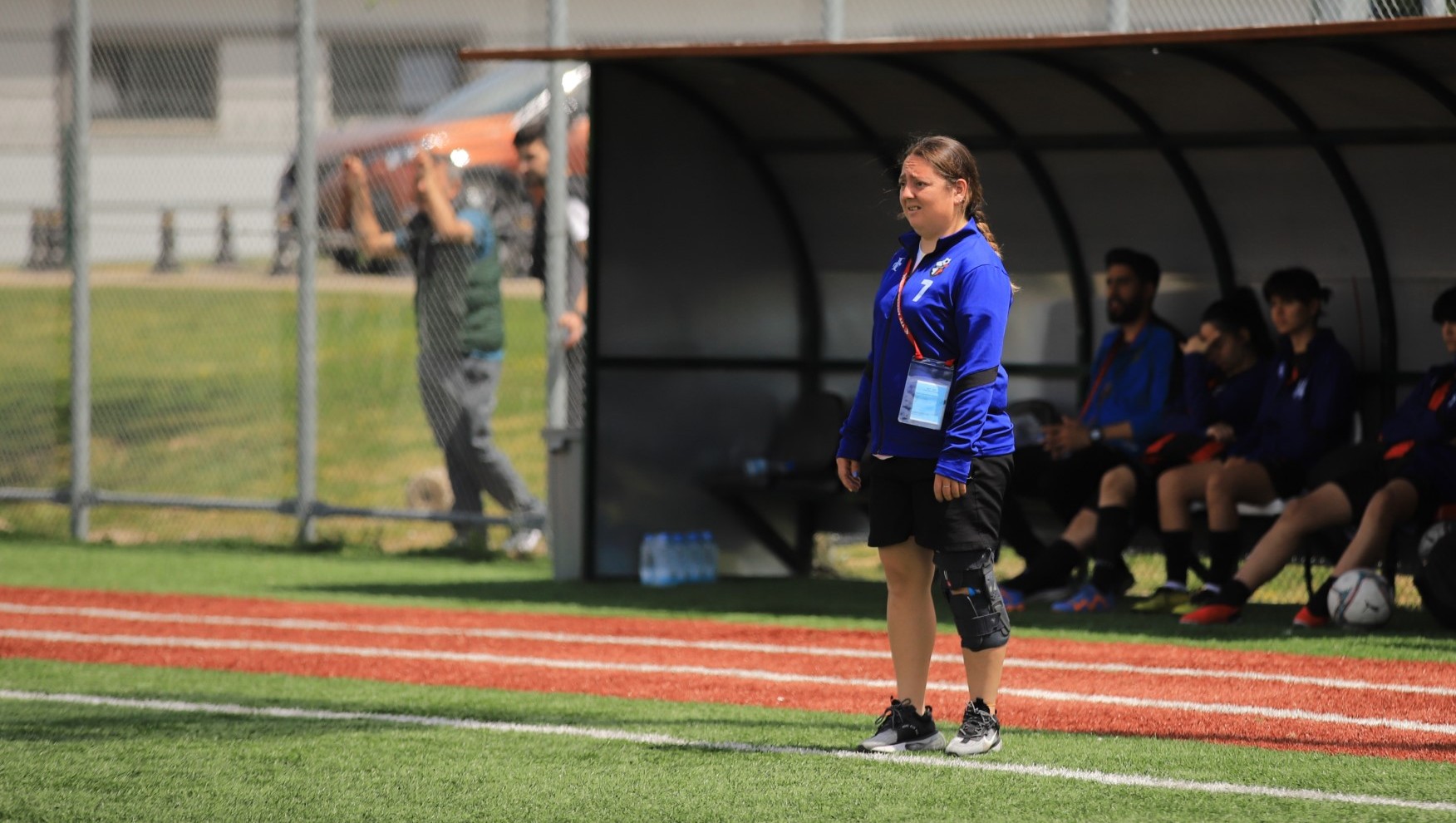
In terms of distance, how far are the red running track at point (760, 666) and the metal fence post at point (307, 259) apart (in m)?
3.07

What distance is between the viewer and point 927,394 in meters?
5.20

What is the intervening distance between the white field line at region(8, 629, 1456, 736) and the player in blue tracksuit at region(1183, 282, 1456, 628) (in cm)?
213

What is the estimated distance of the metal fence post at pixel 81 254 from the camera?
1309cm

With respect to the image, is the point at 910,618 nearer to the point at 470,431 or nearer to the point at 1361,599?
the point at 1361,599

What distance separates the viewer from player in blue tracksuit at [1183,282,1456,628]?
8023 mm

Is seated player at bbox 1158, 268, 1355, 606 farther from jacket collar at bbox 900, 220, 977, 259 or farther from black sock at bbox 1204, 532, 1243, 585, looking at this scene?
jacket collar at bbox 900, 220, 977, 259

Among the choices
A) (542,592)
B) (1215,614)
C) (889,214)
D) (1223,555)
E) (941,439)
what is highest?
(889,214)

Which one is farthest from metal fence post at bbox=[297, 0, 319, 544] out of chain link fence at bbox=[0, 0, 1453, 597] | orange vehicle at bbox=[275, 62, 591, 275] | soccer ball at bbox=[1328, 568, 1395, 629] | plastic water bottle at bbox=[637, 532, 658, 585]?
soccer ball at bbox=[1328, 568, 1395, 629]

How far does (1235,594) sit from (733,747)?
3617 millimetres

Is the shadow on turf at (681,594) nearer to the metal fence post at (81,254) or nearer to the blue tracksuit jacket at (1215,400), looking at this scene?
the blue tracksuit jacket at (1215,400)

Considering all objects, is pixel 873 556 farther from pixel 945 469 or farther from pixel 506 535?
pixel 945 469

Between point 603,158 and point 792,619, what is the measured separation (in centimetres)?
289

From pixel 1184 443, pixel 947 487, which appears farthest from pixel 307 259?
pixel 947 487

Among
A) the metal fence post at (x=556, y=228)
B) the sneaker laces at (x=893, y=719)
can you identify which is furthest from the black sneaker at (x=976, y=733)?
the metal fence post at (x=556, y=228)
